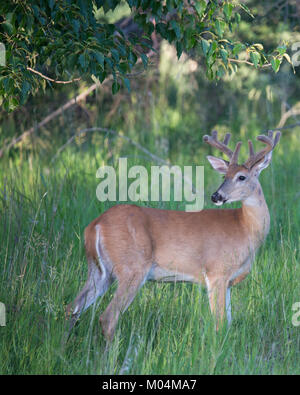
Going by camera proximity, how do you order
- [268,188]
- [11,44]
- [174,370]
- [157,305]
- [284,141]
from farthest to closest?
1. [284,141]
2. [268,188]
3. [157,305]
4. [11,44]
5. [174,370]

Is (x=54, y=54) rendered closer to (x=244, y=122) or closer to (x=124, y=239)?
(x=124, y=239)

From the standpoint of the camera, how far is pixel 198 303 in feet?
14.8

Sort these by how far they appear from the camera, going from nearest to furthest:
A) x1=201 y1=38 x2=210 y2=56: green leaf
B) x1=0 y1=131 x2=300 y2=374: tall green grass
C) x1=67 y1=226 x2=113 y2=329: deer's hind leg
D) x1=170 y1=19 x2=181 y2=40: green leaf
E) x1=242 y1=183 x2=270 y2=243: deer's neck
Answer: x1=0 y1=131 x2=300 y2=374: tall green grass, x1=201 y1=38 x2=210 y2=56: green leaf, x1=170 y1=19 x2=181 y2=40: green leaf, x1=67 y1=226 x2=113 y2=329: deer's hind leg, x1=242 y1=183 x2=270 y2=243: deer's neck

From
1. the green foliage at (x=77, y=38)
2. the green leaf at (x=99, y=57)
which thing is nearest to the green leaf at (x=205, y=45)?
the green foliage at (x=77, y=38)

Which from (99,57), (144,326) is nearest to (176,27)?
(99,57)

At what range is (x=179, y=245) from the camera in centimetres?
508

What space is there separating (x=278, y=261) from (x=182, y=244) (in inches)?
31.7

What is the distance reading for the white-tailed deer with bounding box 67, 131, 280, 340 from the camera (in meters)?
4.74

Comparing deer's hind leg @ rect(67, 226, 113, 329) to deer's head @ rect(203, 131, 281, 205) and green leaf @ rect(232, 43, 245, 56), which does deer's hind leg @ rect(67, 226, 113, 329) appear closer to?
deer's head @ rect(203, 131, 281, 205)

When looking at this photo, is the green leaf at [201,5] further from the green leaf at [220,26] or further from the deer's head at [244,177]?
the deer's head at [244,177]

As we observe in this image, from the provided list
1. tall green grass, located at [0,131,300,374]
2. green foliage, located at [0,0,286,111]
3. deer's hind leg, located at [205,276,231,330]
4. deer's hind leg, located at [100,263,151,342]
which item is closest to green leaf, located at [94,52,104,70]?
green foliage, located at [0,0,286,111]

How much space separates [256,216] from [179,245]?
724mm

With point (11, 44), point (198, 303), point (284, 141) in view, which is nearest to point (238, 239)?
point (198, 303)

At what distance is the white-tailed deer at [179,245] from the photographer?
4.74 m
